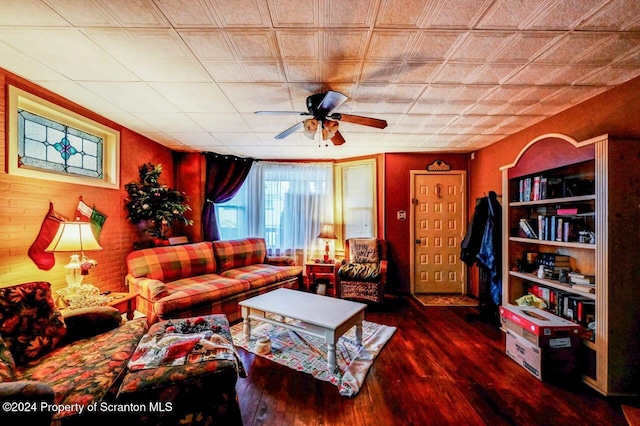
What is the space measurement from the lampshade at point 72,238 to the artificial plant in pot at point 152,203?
1.13 meters

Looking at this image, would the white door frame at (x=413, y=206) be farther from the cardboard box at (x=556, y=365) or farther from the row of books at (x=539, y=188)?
the cardboard box at (x=556, y=365)

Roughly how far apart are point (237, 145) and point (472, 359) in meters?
4.02

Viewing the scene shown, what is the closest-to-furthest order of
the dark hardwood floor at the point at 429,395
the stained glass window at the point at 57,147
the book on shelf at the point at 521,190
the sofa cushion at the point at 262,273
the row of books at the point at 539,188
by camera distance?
the dark hardwood floor at the point at 429,395
the stained glass window at the point at 57,147
the row of books at the point at 539,188
the book on shelf at the point at 521,190
the sofa cushion at the point at 262,273

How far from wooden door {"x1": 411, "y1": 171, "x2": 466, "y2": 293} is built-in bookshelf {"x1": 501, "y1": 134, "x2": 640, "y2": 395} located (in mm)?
1421

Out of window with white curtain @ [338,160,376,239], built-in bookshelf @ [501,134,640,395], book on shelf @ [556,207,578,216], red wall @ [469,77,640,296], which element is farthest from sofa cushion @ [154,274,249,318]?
red wall @ [469,77,640,296]

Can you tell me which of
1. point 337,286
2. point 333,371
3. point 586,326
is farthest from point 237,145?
point 586,326

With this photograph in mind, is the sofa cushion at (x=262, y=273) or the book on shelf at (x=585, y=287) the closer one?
the book on shelf at (x=585, y=287)

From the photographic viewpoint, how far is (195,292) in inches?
110

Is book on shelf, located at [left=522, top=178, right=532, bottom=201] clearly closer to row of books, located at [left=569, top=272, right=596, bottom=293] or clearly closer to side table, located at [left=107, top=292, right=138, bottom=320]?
row of books, located at [left=569, top=272, right=596, bottom=293]

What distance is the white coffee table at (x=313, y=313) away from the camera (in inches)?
82.6

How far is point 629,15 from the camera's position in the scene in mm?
1409

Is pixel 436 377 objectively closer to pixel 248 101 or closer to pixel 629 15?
pixel 629 15

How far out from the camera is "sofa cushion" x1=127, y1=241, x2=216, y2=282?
3.03 meters

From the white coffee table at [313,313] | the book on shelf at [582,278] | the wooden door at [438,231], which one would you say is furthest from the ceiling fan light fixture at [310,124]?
the wooden door at [438,231]
